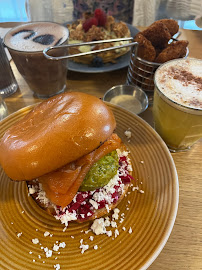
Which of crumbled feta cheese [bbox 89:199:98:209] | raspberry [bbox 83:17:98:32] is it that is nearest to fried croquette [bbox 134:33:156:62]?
raspberry [bbox 83:17:98:32]

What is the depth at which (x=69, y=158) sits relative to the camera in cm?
96

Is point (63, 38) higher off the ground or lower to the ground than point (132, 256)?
higher

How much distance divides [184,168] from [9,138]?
974mm

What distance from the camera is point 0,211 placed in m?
1.13

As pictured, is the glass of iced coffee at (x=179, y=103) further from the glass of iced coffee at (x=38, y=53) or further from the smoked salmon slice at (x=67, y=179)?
the glass of iced coffee at (x=38, y=53)

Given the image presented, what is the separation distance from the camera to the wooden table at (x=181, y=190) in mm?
1013

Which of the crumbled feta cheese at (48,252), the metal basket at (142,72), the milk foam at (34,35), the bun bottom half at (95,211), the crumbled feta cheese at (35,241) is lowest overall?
the crumbled feta cheese at (48,252)

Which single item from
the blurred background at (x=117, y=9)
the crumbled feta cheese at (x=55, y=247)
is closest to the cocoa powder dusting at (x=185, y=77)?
the crumbled feta cheese at (x=55, y=247)

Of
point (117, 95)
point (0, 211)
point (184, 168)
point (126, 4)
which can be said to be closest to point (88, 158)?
point (0, 211)

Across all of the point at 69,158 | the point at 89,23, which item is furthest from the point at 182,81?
the point at 89,23

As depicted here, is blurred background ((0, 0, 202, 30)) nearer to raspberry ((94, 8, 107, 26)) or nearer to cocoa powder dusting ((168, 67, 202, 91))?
raspberry ((94, 8, 107, 26))

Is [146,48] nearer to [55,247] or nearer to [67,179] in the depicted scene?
[67,179]

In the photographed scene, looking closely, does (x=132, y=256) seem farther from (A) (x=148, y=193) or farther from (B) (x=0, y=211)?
(B) (x=0, y=211)

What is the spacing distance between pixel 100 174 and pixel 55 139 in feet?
0.97
